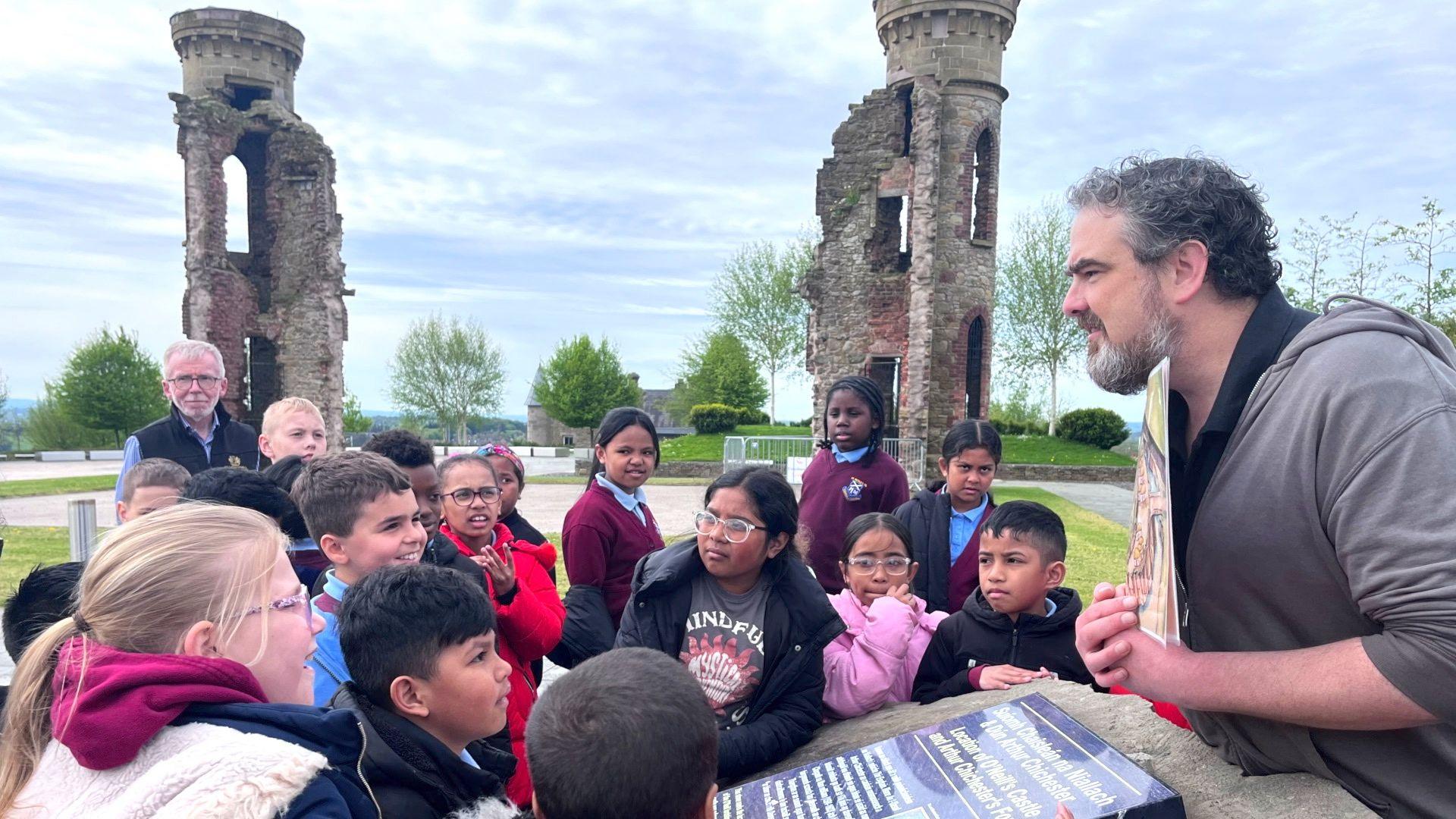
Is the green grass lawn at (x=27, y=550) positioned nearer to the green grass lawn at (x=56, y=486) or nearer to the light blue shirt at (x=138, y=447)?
the light blue shirt at (x=138, y=447)

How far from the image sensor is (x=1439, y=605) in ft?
4.50

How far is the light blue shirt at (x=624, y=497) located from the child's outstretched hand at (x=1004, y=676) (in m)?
1.92

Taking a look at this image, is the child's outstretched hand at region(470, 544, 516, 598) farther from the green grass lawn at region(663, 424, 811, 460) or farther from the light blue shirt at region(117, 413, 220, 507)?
the green grass lawn at region(663, 424, 811, 460)

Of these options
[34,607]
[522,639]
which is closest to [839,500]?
[522,639]

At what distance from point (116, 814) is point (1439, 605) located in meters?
2.16

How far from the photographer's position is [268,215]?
2288 cm

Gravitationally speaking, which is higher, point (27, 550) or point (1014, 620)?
point (1014, 620)

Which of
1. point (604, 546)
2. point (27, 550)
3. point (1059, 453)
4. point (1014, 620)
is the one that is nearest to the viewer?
point (1014, 620)

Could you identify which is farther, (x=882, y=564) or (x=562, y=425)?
(x=562, y=425)

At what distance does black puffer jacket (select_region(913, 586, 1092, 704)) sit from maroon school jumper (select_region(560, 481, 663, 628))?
1.45 m

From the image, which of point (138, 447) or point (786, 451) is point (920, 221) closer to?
point (786, 451)

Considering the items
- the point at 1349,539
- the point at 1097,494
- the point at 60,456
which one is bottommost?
the point at 60,456

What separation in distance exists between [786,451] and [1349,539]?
2045cm

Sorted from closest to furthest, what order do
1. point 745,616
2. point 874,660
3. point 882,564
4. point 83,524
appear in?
point 745,616 < point 874,660 < point 882,564 < point 83,524
